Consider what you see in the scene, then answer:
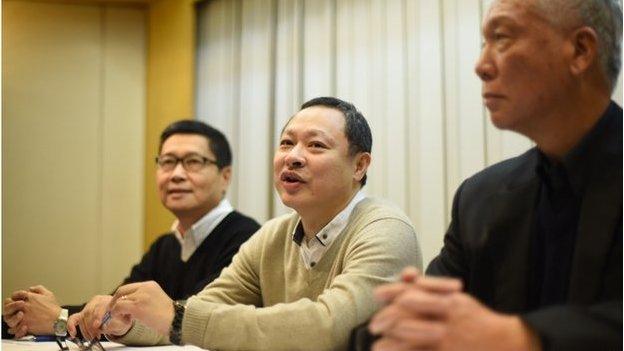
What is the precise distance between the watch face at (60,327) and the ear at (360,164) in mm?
877

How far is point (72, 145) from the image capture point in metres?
4.34

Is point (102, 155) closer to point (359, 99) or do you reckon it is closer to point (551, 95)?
point (359, 99)

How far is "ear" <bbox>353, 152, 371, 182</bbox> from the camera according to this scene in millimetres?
1981

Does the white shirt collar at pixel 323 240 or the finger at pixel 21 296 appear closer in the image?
the white shirt collar at pixel 323 240

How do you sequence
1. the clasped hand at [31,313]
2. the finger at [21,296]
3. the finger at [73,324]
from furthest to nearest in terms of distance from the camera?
the finger at [21,296] < the clasped hand at [31,313] < the finger at [73,324]

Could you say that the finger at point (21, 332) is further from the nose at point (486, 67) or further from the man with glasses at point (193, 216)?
the nose at point (486, 67)

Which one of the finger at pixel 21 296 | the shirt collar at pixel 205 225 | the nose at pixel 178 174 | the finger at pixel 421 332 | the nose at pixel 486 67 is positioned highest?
the nose at pixel 486 67

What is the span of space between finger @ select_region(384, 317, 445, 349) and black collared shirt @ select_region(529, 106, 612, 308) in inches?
13.0

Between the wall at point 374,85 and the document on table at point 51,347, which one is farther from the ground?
the wall at point 374,85

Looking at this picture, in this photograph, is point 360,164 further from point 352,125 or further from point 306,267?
point 306,267

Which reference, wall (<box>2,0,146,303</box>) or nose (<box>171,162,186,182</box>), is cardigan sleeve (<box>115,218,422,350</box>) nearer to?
nose (<box>171,162,186,182</box>)

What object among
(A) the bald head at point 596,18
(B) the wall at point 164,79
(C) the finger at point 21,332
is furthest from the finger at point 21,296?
(B) the wall at point 164,79

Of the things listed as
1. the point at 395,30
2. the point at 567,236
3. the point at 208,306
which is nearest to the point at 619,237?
the point at 567,236

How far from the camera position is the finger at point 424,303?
0.85m
